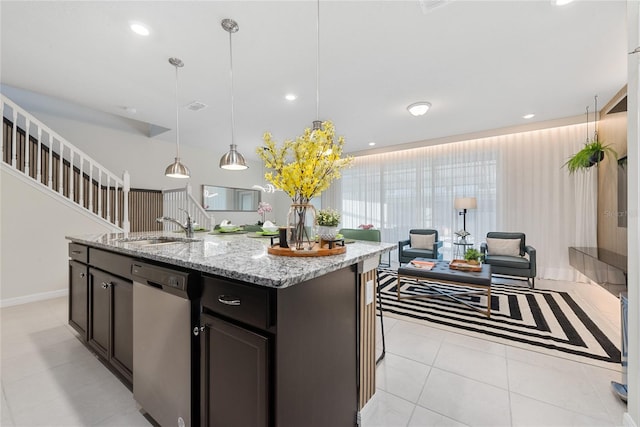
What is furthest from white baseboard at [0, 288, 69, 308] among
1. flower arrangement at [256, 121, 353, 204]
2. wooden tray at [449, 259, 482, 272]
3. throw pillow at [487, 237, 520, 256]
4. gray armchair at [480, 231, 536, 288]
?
throw pillow at [487, 237, 520, 256]

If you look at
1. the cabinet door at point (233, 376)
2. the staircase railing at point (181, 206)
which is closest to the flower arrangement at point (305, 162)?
the cabinet door at point (233, 376)

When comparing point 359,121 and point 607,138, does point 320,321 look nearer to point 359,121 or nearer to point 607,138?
point 359,121

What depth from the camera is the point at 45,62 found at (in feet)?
8.70

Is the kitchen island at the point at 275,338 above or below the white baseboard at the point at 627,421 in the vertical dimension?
above

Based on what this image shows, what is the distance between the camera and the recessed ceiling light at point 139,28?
2111 millimetres

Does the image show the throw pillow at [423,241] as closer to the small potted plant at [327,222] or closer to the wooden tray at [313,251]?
the small potted plant at [327,222]

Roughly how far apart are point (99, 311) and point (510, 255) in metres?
5.30

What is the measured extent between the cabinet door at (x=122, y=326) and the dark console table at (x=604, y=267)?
361 cm

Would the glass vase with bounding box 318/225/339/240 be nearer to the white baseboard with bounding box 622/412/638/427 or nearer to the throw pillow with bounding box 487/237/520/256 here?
the white baseboard with bounding box 622/412/638/427

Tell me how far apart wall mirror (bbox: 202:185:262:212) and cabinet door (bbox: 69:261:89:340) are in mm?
4162

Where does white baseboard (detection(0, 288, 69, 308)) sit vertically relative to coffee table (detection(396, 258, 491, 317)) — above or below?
below

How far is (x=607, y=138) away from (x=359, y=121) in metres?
3.59

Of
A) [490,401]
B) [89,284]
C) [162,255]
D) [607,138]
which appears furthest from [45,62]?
[607,138]

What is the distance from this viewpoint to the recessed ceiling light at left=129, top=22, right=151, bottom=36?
83.1 inches
